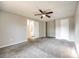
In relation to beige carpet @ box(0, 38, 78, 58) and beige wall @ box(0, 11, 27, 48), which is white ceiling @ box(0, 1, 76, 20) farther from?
beige carpet @ box(0, 38, 78, 58)

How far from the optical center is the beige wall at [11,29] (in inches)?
191

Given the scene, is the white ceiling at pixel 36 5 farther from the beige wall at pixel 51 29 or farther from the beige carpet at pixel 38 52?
the beige wall at pixel 51 29

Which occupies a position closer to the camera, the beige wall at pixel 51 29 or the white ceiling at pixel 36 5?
the white ceiling at pixel 36 5

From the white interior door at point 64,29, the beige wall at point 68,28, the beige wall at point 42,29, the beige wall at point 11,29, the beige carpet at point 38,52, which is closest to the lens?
the beige carpet at point 38,52

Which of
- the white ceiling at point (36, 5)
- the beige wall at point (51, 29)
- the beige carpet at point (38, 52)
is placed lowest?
the beige carpet at point (38, 52)

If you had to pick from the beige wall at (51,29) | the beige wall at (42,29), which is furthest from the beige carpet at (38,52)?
the beige wall at (51,29)

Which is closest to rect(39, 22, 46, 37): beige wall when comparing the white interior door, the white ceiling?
the white interior door

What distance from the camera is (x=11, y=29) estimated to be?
5449mm

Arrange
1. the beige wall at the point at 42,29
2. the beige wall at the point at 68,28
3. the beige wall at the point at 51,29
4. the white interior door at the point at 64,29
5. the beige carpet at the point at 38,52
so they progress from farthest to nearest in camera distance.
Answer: the beige wall at the point at 51,29, the beige wall at the point at 42,29, the white interior door at the point at 64,29, the beige wall at the point at 68,28, the beige carpet at the point at 38,52

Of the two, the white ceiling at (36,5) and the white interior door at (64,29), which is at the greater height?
the white ceiling at (36,5)

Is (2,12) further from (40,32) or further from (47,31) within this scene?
(47,31)

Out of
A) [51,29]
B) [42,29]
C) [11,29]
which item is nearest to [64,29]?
[51,29]

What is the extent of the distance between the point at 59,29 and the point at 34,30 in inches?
Answer: 128

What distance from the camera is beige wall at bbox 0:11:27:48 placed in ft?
15.9
